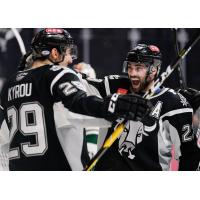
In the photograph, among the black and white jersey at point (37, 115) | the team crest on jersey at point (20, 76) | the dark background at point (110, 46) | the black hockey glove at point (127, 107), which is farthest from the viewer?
the dark background at point (110, 46)

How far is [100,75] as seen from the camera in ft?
21.3

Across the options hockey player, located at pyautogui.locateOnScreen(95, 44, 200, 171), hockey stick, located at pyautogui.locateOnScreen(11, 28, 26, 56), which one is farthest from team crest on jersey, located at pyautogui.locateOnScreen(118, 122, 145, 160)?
hockey stick, located at pyautogui.locateOnScreen(11, 28, 26, 56)

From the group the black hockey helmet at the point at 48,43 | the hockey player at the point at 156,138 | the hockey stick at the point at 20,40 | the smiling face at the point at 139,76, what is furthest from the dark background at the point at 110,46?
the black hockey helmet at the point at 48,43

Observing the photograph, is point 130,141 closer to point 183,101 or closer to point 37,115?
point 183,101

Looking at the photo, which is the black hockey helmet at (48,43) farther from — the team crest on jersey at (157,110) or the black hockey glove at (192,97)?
the black hockey glove at (192,97)

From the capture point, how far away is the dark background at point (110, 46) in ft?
20.9

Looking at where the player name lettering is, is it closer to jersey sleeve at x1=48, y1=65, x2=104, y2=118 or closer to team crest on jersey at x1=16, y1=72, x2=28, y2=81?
team crest on jersey at x1=16, y1=72, x2=28, y2=81

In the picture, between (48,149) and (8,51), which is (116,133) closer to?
(48,149)

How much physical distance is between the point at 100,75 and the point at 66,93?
3.61m

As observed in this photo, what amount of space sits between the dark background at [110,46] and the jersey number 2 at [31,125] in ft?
10.4

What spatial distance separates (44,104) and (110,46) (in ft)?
12.0

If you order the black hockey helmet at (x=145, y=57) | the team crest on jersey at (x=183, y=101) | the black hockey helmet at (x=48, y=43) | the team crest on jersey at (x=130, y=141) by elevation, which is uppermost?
the black hockey helmet at (x=48, y=43)

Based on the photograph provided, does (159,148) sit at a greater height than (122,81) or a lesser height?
lesser
